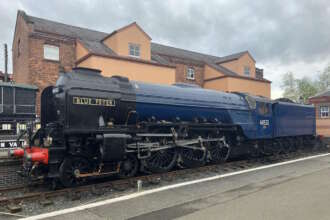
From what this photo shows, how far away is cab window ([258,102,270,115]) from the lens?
13.8 meters

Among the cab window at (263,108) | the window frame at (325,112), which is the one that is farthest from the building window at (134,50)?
the window frame at (325,112)

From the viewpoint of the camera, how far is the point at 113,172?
322 inches

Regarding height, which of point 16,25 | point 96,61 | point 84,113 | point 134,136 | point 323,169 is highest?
point 16,25

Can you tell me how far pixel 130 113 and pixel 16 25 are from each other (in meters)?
24.0

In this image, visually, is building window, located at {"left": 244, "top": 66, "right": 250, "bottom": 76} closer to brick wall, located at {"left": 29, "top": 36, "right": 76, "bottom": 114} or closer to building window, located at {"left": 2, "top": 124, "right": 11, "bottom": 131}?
brick wall, located at {"left": 29, "top": 36, "right": 76, "bottom": 114}

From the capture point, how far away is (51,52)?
23.1 m

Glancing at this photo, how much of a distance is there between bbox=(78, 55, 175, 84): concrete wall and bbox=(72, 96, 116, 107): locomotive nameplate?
13112 mm

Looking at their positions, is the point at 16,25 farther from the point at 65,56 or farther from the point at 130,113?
the point at 130,113

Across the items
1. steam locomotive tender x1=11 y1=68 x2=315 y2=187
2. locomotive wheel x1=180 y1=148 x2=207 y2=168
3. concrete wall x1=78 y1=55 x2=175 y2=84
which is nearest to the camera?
steam locomotive tender x1=11 y1=68 x2=315 y2=187

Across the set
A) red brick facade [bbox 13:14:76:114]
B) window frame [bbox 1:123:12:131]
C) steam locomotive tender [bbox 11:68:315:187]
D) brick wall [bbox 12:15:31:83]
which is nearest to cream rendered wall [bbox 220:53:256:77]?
red brick facade [bbox 13:14:76:114]

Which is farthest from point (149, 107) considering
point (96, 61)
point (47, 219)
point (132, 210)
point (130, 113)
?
point (96, 61)

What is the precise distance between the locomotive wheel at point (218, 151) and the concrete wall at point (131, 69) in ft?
39.3

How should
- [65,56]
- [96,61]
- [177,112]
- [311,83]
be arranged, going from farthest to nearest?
[311,83]
[65,56]
[96,61]
[177,112]

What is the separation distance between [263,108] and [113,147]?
9015mm
